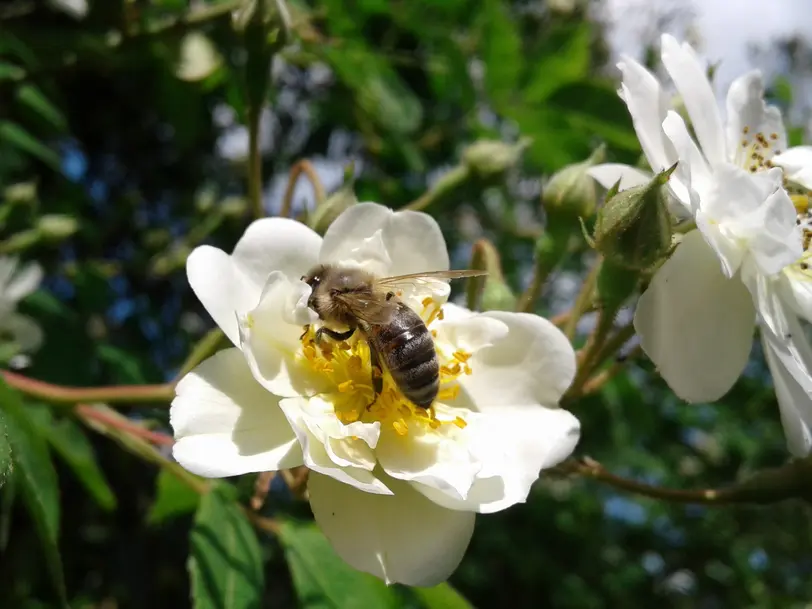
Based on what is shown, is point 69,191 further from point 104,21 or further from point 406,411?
point 406,411

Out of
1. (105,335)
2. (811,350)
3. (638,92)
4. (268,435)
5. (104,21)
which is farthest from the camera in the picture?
(105,335)

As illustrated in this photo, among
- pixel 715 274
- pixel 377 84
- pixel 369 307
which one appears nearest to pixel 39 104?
pixel 377 84

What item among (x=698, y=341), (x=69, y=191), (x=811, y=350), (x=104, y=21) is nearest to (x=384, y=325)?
(x=698, y=341)

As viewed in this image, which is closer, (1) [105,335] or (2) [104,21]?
(2) [104,21]

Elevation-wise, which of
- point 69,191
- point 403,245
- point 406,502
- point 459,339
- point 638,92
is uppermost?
point 638,92

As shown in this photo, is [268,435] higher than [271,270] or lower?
lower

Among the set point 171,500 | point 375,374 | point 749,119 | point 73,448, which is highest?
point 749,119

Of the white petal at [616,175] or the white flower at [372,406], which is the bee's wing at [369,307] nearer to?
the white flower at [372,406]

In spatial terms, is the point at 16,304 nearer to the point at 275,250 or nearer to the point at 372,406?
the point at 275,250
